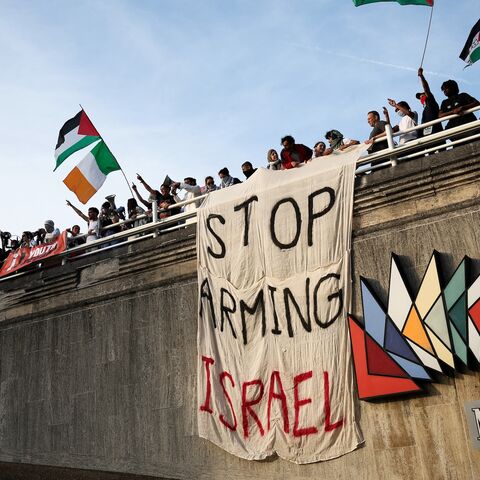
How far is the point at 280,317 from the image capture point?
1016 cm

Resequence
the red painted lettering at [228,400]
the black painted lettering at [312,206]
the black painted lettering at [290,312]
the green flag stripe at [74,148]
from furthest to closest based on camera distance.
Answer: the green flag stripe at [74,148], the red painted lettering at [228,400], the black painted lettering at [312,206], the black painted lettering at [290,312]

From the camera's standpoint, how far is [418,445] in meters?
8.62

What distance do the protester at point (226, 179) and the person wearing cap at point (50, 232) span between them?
374 centimetres

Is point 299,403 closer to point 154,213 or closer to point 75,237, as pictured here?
point 154,213

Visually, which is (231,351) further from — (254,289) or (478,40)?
(478,40)

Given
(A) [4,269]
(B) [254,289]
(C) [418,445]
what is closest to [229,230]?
(B) [254,289]

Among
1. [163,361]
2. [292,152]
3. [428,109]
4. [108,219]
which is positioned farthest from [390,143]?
[108,219]

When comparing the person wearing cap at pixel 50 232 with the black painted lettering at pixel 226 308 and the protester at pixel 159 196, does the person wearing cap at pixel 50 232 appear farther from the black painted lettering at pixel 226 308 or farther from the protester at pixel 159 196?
the black painted lettering at pixel 226 308

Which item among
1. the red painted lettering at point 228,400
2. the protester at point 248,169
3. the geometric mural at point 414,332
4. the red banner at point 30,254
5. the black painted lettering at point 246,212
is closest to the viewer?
the geometric mural at point 414,332

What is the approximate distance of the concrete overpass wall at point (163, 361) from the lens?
877cm

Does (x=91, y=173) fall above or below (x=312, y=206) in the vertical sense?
above

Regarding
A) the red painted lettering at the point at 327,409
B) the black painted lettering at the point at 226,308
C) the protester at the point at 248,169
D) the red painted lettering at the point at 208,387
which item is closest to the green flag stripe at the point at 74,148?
the protester at the point at 248,169

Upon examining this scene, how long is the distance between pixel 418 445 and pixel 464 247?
2.45m

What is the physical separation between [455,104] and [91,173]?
756cm
